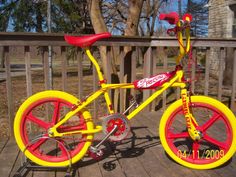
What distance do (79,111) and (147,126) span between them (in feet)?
4.73

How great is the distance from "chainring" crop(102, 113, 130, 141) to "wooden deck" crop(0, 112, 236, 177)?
0.31m

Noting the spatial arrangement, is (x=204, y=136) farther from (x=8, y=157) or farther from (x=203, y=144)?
(x=8, y=157)

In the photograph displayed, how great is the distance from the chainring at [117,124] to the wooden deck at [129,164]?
314 mm

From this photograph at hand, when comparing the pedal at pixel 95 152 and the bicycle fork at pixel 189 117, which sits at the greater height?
the bicycle fork at pixel 189 117

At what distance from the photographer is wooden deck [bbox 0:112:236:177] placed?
2.61 m

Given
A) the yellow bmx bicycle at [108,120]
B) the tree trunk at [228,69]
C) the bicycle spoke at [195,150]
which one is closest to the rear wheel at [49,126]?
the yellow bmx bicycle at [108,120]

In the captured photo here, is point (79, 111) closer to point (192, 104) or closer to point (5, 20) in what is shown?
point (192, 104)

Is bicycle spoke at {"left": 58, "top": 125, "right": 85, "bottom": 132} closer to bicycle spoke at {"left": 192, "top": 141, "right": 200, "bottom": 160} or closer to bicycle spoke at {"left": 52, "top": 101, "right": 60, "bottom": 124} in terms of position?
bicycle spoke at {"left": 52, "top": 101, "right": 60, "bottom": 124}

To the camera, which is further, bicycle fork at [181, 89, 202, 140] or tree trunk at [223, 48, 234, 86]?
tree trunk at [223, 48, 234, 86]

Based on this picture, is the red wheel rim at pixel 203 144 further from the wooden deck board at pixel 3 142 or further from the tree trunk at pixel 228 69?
the tree trunk at pixel 228 69

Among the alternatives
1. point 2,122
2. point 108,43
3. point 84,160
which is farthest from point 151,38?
point 2,122

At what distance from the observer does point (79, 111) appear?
261cm

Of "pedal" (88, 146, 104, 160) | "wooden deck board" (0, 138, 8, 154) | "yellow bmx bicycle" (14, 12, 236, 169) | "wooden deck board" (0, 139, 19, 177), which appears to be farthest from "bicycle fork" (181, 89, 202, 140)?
"wooden deck board" (0, 138, 8, 154)

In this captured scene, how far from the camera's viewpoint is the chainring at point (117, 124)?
2.60 metres
